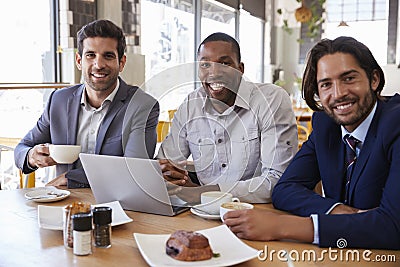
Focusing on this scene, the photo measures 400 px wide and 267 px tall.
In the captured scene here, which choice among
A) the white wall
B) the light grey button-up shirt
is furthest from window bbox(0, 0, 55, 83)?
the white wall

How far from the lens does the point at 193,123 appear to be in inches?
80.5

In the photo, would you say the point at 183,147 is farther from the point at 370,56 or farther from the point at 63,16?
the point at 63,16

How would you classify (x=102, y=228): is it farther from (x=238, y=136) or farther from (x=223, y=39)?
(x=223, y=39)

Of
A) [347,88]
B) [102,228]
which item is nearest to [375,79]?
[347,88]

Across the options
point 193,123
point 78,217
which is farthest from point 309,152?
point 78,217

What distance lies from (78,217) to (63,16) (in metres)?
3.32

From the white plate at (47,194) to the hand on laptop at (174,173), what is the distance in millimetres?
379

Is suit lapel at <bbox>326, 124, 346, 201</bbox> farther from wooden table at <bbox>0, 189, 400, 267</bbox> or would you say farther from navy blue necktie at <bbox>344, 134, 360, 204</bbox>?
wooden table at <bbox>0, 189, 400, 267</bbox>

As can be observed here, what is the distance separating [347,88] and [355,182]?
0.96 feet

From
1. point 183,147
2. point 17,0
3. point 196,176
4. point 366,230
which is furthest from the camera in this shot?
point 17,0

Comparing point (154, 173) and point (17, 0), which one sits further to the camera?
point (17, 0)

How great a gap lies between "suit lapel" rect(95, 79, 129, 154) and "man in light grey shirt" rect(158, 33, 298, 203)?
0.28 m

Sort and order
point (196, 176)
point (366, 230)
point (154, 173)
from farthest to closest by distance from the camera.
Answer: point (196, 176)
point (154, 173)
point (366, 230)

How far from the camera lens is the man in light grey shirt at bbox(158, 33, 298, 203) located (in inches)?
73.2
